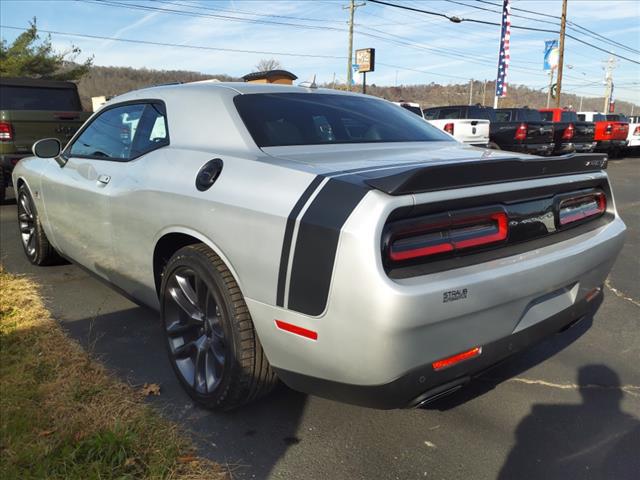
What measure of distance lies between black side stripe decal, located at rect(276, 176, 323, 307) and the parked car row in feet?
34.1

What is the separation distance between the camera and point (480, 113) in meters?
15.1

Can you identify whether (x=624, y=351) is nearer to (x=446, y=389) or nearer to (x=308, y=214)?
(x=446, y=389)

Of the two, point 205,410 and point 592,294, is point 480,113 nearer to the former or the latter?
point 592,294

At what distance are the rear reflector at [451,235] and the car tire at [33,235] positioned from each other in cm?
387

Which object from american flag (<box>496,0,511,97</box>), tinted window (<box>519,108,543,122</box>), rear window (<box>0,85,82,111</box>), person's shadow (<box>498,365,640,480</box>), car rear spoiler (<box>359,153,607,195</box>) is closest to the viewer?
car rear spoiler (<box>359,153,607,195</box>)

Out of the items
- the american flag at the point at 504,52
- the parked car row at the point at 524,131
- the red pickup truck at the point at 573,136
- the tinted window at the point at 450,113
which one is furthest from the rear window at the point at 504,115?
the american flag at the point at 504,52

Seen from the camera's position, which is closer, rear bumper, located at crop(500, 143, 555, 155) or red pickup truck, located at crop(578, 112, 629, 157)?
rear bumper, located at crop(500, 143, 555, 155)

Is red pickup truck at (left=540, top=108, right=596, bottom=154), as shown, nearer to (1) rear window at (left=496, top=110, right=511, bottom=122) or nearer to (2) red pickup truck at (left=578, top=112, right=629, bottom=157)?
(2) red pickup truck at (left=578, top=112, right=629, bottom=157)

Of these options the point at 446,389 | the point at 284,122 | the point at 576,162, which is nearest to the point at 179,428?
the point at 446,389

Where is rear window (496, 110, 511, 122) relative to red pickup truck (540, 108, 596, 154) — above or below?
above

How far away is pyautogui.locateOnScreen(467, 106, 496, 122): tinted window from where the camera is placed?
48.6 feet

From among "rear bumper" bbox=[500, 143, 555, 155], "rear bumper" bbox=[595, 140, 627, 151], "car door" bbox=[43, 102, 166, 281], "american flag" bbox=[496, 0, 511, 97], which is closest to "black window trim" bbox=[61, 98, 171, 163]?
"car door" bbox=[43, 102, 166, 281]

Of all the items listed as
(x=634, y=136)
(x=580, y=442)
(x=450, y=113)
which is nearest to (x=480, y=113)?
(x=450, y=113)

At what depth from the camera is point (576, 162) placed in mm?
2598
